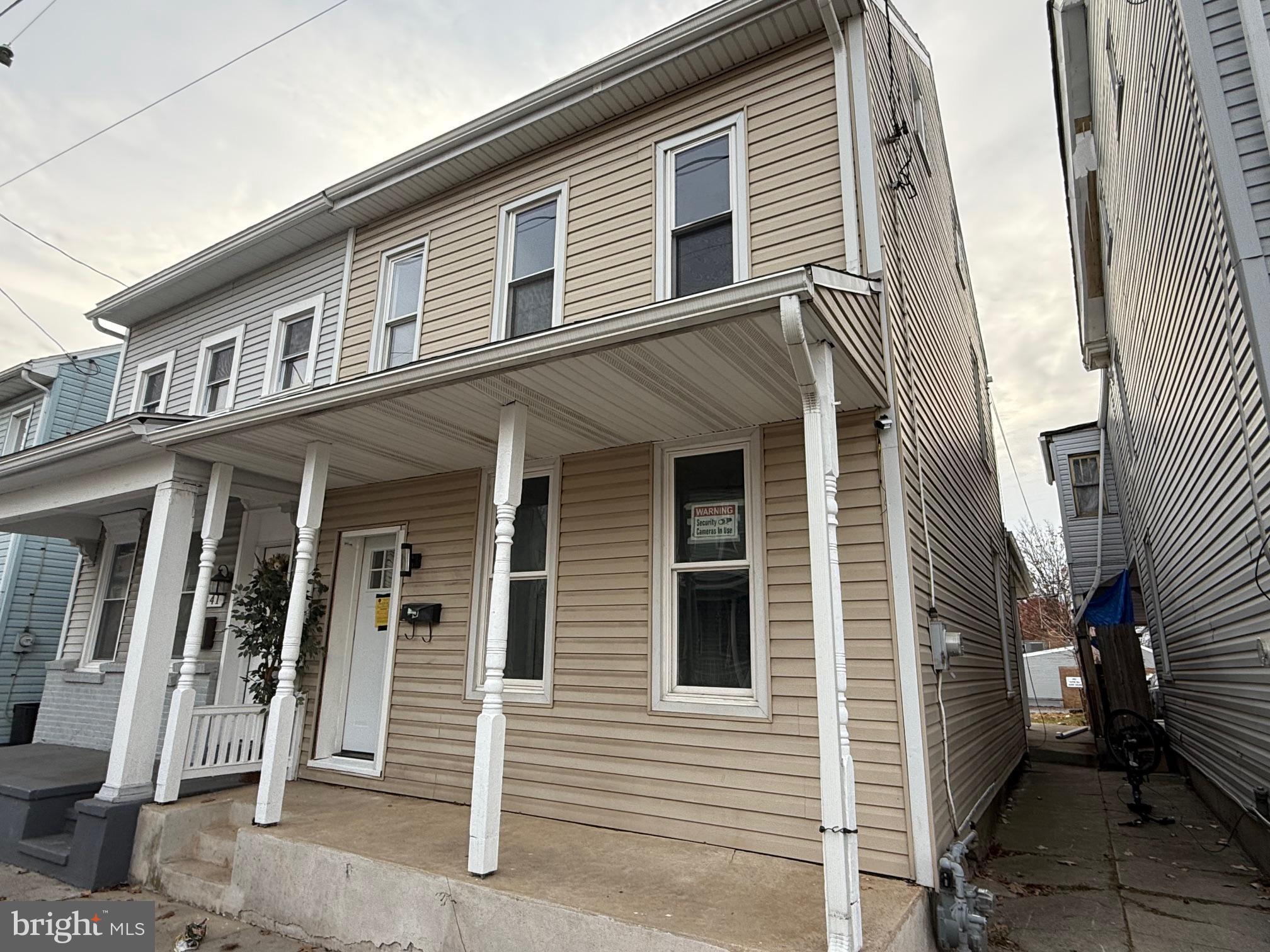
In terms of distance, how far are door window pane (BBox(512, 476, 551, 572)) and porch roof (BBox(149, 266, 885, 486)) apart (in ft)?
1.01

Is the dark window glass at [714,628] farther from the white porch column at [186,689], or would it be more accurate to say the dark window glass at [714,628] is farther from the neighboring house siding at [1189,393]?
the white porch column at [186,689]

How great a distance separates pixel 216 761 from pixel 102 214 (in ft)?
26.3

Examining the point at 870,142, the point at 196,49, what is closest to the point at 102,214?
the point at 196,49

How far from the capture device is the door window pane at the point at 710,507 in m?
4.59

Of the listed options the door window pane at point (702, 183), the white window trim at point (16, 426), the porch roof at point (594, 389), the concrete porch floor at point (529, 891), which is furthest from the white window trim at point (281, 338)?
the white window trim at point (16, 426)

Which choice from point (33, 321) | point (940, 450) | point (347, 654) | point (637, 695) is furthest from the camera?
point (33, 321)

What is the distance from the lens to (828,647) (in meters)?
2.99

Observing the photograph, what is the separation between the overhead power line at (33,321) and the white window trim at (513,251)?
8.35m

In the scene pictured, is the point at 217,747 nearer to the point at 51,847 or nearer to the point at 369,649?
the point at 51,847

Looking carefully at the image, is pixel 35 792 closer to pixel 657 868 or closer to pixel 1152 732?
pixel 657 868

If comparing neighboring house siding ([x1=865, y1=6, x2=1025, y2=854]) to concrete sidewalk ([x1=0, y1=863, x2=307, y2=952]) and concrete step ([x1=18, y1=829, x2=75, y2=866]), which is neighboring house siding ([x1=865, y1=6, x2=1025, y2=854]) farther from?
concrete step ([x1=18, y1=829, x2=75, y2=866])

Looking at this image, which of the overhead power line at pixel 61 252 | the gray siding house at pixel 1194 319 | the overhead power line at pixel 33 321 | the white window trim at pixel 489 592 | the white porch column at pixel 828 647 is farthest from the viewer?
the overhead power line at pixel 33 321

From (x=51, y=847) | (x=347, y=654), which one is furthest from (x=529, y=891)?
(x=51, y=847)

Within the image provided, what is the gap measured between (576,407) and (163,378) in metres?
7.81
